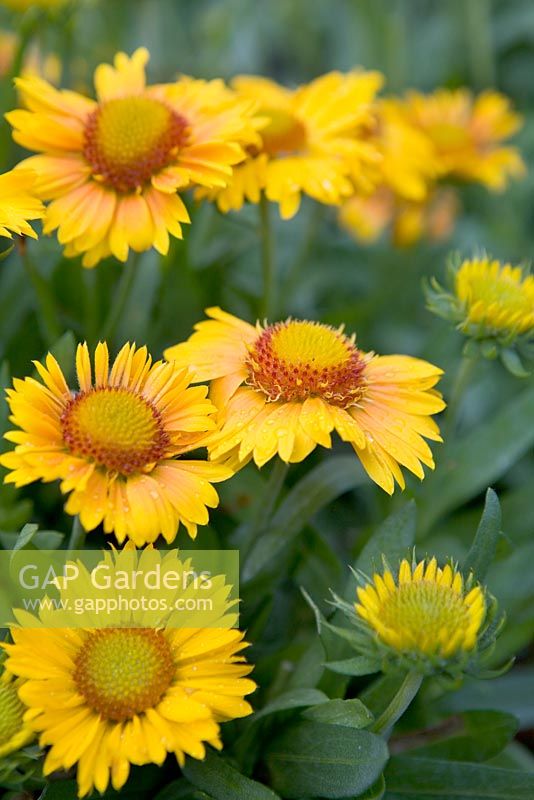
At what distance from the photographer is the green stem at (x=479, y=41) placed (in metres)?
2.32

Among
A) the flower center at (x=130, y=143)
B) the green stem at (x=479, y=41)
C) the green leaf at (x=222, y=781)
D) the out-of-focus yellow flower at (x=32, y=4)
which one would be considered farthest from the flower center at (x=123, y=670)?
the green stem at (x=479, y=41)

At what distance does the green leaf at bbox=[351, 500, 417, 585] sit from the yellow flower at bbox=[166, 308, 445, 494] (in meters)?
0.08

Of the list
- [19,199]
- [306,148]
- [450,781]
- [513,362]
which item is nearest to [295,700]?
[450,781]

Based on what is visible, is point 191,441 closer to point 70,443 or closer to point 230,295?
point 70,443

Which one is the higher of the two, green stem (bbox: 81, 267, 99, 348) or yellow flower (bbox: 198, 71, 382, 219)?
yellow flower (bbox: 198, 71, 382, 219)

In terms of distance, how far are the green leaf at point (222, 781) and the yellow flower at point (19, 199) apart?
531 millimetres

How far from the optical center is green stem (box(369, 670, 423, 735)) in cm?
79

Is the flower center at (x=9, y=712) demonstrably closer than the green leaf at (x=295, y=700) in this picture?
Yes

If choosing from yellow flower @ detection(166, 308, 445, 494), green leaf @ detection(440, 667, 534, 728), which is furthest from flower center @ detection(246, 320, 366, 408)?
green leaf @ detection(440, 667, 534, 728)

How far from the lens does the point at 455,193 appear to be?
229cm

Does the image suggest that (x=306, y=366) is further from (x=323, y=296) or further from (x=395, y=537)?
(x=323, y=296)

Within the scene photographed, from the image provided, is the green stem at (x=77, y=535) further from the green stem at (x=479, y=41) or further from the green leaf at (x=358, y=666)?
the green stem at (x=479, y=41)

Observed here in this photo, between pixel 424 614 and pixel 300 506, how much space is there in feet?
1.13

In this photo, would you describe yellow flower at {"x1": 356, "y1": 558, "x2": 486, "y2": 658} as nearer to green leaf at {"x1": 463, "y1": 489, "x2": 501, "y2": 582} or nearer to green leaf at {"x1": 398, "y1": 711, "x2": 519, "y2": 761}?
green leaf at {"x1": 463, "y1": 489, "x2": 501, "y2": 582}
